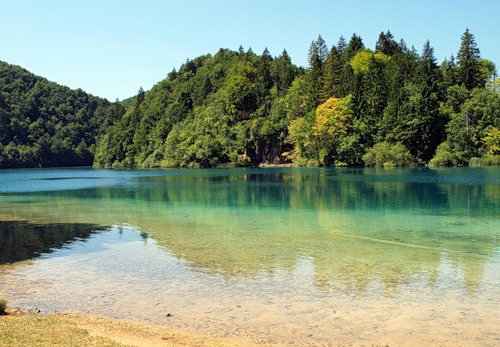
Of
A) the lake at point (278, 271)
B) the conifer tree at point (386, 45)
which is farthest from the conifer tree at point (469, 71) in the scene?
the lake at point (278, 271)

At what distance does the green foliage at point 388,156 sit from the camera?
3979 inches

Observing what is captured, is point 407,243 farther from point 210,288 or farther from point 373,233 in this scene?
point 210,288

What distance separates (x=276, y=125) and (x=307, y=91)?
12967 mm

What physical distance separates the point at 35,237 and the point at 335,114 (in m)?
93.6

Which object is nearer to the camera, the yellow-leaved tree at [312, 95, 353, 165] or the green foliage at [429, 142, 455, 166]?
the green foliage at [429, 142, 455, 166]

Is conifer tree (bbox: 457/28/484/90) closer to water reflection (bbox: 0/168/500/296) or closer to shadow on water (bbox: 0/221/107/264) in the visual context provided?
water reflection (bbox: 0/168/500/296)

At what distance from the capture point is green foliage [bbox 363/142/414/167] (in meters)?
101

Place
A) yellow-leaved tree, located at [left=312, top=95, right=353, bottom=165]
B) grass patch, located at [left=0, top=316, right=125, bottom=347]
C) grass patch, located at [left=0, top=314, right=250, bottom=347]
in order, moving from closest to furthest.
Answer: grass patch, located at [left=0, top=316, right=125, bottom=347] → grass patch, located at [left=0, top=314, right=250, bottom=347] → yellow-leaved tree, located at [left=312, top=95, right=353, bottom=165]

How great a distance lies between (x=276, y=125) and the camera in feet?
434

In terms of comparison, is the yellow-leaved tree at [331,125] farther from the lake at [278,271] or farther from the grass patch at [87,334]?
the grass patch at [87,334]

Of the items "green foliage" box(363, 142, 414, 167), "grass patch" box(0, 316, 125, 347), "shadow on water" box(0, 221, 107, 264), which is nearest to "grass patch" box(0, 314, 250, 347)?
"grass patch" box(0, 316, 125, 347)

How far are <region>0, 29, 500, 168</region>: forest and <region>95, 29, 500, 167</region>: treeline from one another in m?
0.30

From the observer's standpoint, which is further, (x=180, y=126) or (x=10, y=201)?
(x=180, y=126)

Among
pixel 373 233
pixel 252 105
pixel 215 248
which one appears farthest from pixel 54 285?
pixel 252 105
